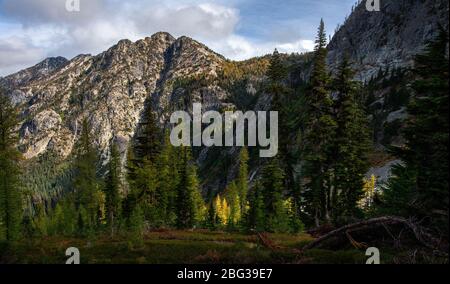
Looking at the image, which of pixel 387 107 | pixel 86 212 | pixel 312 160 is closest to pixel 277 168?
pixel 312 160

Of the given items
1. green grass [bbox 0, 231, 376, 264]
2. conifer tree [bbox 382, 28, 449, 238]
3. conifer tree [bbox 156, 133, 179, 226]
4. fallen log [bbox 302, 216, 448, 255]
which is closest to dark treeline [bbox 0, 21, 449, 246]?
conifer tree [bbox 382, 28, 449, 238]

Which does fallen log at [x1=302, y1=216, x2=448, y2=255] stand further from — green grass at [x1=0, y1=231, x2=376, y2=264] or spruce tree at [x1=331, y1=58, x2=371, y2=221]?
spruce tree at [x1=331, y1=58, x2=371, y2=221]

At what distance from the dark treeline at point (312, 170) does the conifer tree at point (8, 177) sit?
88 millimetres

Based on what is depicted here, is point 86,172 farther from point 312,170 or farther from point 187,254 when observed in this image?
point 187,254

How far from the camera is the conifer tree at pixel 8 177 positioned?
35.0 metres

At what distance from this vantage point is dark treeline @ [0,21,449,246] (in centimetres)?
1479

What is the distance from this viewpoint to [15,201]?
117 ft

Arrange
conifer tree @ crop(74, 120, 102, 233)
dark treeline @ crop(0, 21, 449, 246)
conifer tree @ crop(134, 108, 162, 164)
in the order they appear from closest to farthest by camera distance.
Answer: dark treeline @ crop(0, 21, 449, 246)
conifer tree @ crop(134, 108, 162, 164)
conifer tree @ crop(74, 120, 102, 233)

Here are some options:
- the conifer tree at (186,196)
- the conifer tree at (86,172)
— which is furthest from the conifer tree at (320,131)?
the conifer tree at (86,172)

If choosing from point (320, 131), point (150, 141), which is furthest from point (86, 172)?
point (320, 131)

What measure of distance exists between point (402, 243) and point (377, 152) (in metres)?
109

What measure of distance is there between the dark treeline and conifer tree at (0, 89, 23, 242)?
9 centimetres

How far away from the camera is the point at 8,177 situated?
117ft

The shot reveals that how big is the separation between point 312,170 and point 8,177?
27.1 meters
